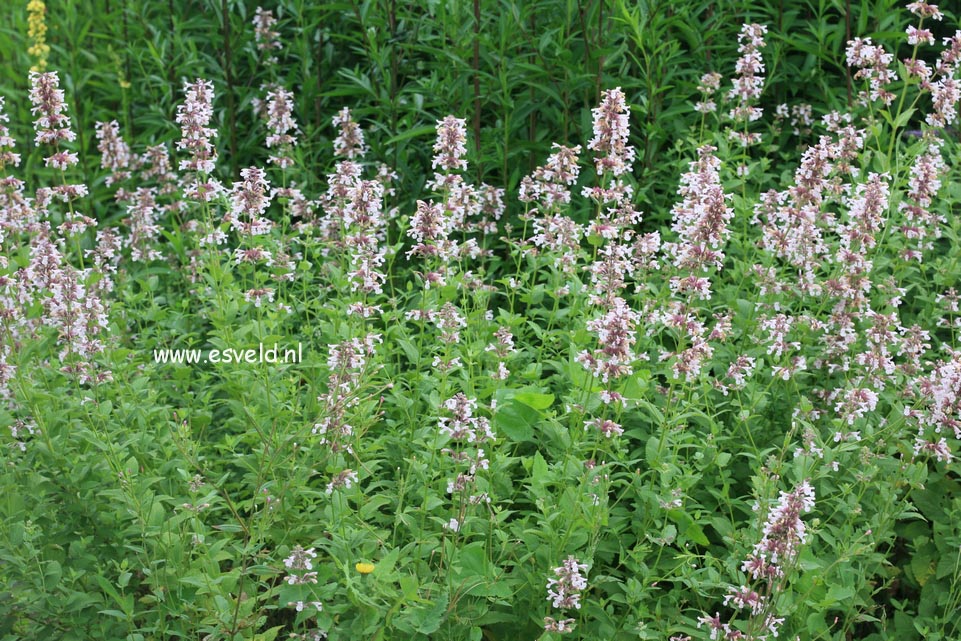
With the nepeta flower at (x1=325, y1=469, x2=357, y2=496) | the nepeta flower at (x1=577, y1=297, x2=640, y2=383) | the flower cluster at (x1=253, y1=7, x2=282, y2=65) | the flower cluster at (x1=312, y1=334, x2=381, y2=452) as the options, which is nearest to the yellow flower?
the flower cluster at (x1=253, y1=7, x2=282, y2=65)

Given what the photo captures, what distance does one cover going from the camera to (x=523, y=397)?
3375 millimetres

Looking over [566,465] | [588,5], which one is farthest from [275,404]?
[588,5]

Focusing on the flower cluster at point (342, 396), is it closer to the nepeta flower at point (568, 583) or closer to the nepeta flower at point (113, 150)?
the nepeta flower at point (568, 583)

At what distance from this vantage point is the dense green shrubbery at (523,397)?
9.81ft

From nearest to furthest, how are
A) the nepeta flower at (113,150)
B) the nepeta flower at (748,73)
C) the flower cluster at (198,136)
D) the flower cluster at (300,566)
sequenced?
the flower cluster at (300,566), the flower cluster at (198,136), the nepeta flower at (748,73), the nepeta flower at (113,150)

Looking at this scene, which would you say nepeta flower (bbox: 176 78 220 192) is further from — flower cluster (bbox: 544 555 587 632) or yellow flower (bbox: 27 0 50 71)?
yellow flower (bbox: 27 0 50 71)

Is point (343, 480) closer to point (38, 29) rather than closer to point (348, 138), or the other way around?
point (348, 138)

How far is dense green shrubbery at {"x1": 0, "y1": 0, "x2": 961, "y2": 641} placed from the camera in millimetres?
2990

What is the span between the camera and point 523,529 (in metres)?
3.09

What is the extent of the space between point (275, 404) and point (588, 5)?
9.04ft

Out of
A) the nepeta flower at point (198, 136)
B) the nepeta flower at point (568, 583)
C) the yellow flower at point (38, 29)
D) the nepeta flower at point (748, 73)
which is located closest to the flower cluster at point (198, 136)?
the nepeta flower at point (198, 136)

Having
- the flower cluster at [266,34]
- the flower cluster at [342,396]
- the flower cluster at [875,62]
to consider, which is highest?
the flower cluster at [266,34]

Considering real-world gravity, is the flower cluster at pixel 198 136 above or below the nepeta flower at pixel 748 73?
below

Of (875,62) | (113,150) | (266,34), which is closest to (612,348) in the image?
(875,62)
